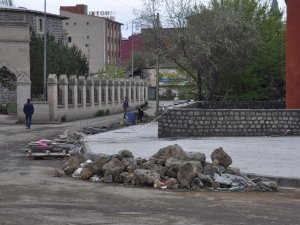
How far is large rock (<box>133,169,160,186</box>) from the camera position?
507 inches

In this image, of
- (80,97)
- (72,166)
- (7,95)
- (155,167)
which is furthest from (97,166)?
(7,95)

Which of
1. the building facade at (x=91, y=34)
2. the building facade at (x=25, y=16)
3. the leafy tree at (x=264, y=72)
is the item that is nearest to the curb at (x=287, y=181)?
the leafy tree at (x=264, y=72)

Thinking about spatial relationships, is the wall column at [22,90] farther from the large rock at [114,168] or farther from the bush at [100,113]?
the large rock at [114,168]

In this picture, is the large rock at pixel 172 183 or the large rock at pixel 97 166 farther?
the large rock at pixel 97 166

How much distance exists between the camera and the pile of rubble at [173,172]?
12.6 meters

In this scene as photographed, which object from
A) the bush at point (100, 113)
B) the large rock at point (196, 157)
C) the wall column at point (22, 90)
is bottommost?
the bush at point (100, 113)

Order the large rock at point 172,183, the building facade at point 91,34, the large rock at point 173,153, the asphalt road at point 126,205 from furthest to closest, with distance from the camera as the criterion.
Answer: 1. the building facade at point 91,34
2. the large rock at point 173,153
3. the large rock at point 172,183
4. the asphalt road at point 126,205

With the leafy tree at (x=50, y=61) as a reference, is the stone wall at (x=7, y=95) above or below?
below

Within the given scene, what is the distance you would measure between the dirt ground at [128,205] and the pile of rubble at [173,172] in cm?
40

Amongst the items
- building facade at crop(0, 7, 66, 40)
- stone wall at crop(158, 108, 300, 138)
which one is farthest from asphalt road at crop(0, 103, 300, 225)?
building facade at crop(0, 7, 66, 40)

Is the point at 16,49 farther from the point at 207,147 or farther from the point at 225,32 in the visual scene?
the point at 207,147

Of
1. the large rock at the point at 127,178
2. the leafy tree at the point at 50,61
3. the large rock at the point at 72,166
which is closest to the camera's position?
the large rock at the point at 127,178

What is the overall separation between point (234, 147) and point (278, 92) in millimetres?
20599

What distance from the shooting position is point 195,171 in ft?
41.8
